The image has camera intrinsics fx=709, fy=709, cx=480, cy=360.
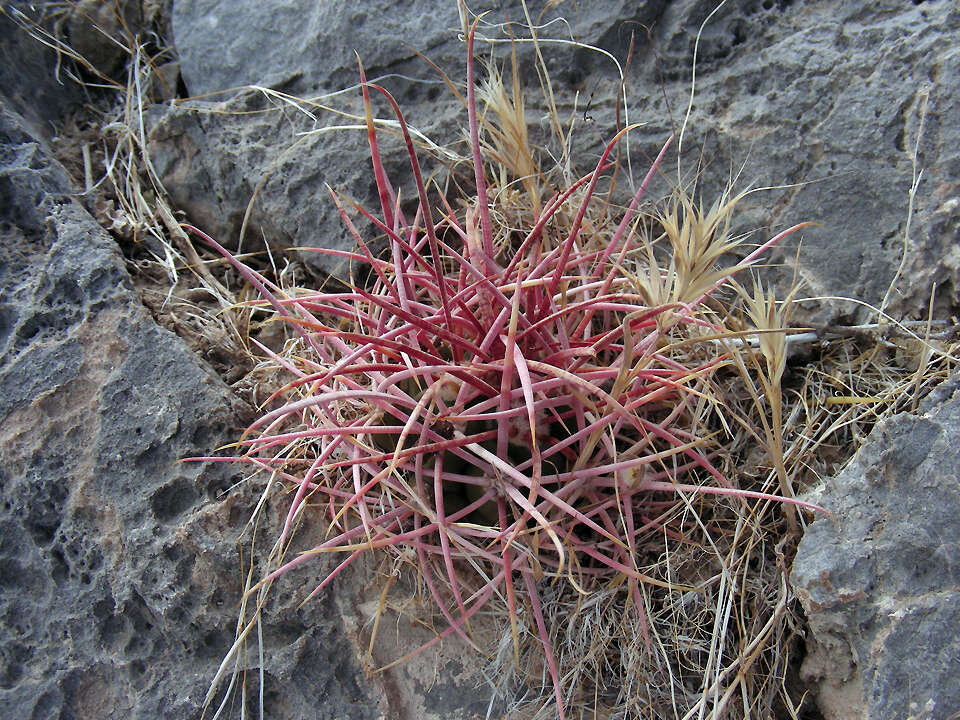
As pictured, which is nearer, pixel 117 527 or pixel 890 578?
pixel 890 578

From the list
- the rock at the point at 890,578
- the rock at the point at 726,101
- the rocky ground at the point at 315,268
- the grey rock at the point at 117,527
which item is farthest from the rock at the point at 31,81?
the rock at the point at 890,578

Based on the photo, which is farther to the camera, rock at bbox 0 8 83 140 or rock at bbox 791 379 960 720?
rock at bbox 0 8 83 140

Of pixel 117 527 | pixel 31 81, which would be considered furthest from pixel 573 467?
pixel 31 81

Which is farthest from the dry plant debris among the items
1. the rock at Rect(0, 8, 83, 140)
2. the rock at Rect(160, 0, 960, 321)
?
the rock at Rect(0, 8, 83, 140)

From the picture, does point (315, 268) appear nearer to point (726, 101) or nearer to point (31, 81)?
point (31, 81)

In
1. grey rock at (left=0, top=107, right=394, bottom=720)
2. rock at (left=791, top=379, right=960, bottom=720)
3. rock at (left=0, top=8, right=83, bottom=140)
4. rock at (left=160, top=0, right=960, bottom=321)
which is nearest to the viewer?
rock at (left=791, top=379, right=960, bottom=720)

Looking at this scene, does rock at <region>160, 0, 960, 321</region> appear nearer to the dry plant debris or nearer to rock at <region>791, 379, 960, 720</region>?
the dry plant debris
